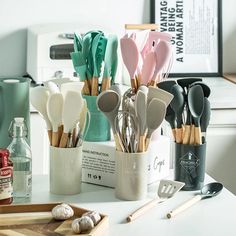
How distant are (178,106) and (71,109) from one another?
0.97ft

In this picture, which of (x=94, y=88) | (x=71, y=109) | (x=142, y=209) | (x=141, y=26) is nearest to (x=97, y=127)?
(x=94, y=88)

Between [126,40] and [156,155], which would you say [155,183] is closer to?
[156,155]

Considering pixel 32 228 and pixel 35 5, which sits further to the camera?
pixel 35 5

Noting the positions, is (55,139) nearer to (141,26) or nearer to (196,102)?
(196,102)

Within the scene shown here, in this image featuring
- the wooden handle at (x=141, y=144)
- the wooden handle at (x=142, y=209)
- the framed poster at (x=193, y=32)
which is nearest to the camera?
the wooden handle at (x=142, y=209)

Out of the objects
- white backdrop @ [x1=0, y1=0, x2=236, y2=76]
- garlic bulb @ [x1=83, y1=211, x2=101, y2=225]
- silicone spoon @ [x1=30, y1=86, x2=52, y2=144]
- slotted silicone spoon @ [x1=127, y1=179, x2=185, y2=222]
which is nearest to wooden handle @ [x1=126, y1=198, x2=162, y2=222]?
slotted silicone spoon @ [x1=127, y1=179, x2=185, y2=222]

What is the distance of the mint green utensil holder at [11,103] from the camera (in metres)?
1.61

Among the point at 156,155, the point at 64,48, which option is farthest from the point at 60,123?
the point at 64,48

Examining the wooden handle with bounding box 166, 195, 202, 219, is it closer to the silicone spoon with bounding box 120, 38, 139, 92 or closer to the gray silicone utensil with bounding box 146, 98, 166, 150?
the gray silicone utensil with bounding box 146, 98, 166, 150

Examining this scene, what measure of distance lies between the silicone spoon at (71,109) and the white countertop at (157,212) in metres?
0.20

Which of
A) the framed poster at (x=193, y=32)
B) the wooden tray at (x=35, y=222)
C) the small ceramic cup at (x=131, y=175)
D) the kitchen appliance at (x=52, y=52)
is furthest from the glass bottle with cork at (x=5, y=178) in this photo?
the framed poster at (x=193, y=32)

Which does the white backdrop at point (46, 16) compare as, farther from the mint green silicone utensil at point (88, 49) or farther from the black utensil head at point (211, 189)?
the black utensil head at point (211, 189)

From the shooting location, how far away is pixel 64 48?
2.91 m

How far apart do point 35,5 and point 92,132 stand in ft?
5.57
